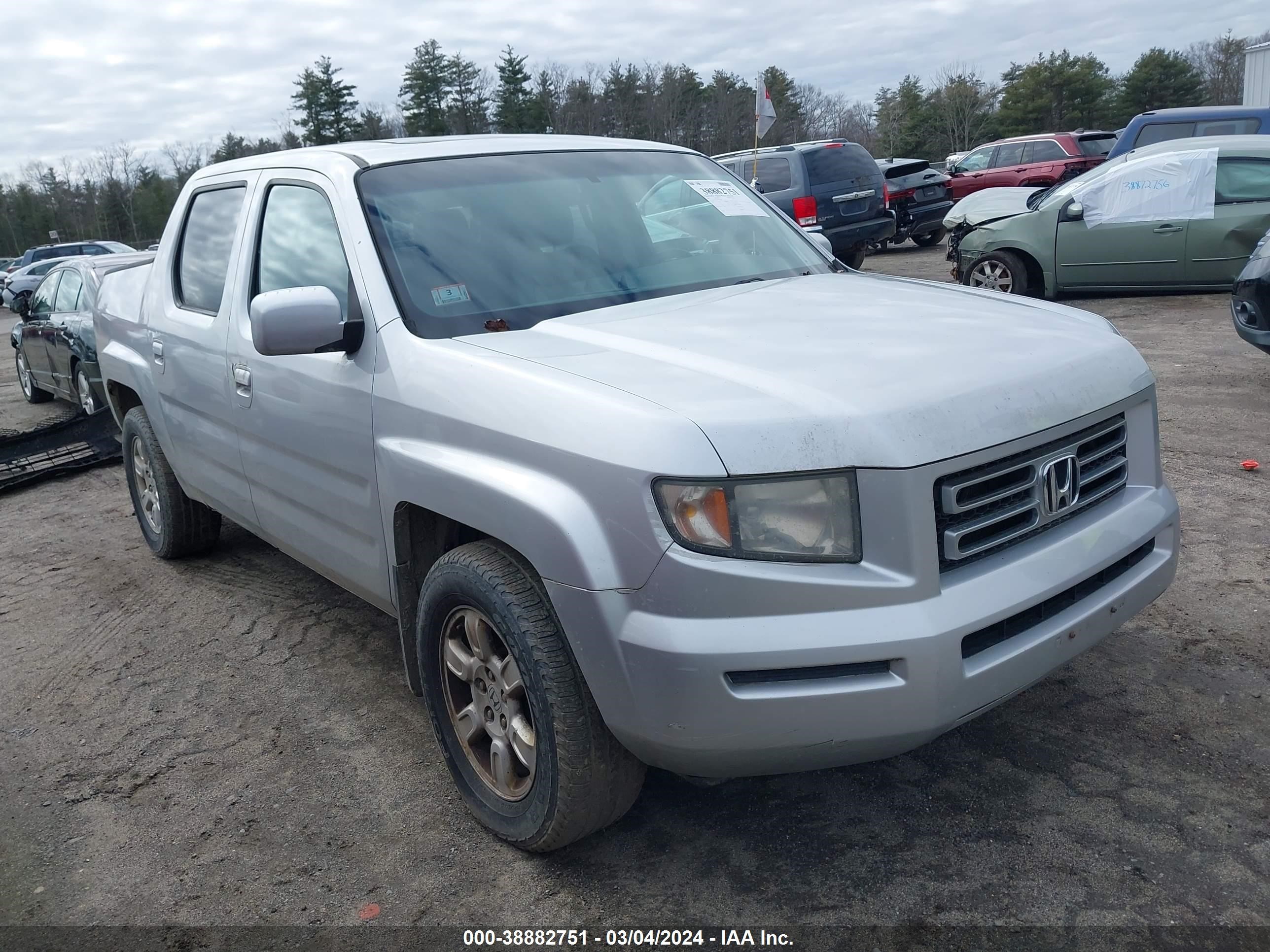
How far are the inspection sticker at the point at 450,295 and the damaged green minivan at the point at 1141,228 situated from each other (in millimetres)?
7619

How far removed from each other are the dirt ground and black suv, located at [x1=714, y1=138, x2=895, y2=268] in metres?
10.7

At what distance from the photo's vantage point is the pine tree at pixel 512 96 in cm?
5966

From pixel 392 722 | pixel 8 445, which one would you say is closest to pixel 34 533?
pixel 8 445

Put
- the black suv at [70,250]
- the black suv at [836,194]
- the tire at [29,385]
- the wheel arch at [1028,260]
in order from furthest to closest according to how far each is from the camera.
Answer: the black suv at [70,250], the black suv at [836,194], the tire at [29,385], the wheel arch at [1028,260]

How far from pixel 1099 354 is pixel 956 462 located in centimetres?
77

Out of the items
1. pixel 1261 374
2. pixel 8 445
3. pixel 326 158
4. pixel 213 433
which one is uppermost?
pixel 326 158

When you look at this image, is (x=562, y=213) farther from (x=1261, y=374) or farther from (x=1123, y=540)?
(x=1261, y=374)

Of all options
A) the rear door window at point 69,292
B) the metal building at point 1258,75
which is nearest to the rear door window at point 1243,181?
the rear door window at point 69,292

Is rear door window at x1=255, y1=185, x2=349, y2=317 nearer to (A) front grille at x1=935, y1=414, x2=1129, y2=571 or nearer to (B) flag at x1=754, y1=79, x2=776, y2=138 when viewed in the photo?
(A) front grille at x1=935, y1=414, x2=1129, y2=571

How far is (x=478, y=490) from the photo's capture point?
2.52 m

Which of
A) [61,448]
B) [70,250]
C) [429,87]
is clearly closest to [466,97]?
[429,87]

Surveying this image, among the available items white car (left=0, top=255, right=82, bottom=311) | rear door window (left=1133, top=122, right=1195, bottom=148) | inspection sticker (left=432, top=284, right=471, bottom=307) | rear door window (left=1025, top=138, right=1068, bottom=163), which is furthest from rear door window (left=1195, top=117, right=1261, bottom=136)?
white car (left=0, top=255, right=82, bottom=311)

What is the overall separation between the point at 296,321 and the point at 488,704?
1.18m

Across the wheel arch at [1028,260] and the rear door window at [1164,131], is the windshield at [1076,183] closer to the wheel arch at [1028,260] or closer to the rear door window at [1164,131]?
the wheel arch at [1028,260]
